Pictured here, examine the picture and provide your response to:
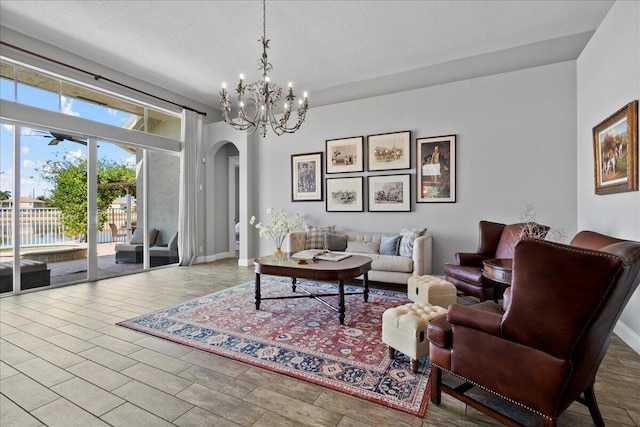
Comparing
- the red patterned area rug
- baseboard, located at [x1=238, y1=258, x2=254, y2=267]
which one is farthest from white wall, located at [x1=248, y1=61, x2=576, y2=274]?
baseboard, located at [x1=238, y1=258, x2=254, y2=267]

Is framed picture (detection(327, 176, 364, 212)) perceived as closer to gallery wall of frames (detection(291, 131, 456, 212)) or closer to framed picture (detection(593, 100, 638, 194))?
gallery wall of frames (detection(291, 131, 456, 212))

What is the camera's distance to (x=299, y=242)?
5.21 m

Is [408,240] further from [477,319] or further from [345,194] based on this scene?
[477,319]

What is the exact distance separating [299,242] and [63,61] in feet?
15.0

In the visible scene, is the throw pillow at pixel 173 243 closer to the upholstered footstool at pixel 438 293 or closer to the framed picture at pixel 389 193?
the framed picture at pixel 389 193

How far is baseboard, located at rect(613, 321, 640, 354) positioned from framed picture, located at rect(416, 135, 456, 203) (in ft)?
8.24

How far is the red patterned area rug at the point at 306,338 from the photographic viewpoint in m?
2.14

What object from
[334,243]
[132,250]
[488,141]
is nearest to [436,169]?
[488,141]

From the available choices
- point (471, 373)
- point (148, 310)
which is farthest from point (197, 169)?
point (471, 373)

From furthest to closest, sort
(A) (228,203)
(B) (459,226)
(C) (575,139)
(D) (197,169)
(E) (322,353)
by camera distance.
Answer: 1. (A) (228,203)
2. (D) (197,169)
3. (B) (459,226)
4. (C) (575,139)
5. (E) (322,353)

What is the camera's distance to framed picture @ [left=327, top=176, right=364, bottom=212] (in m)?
5.78

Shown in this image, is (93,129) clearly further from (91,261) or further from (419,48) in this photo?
(419,48)

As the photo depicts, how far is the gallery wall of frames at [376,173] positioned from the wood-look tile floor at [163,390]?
299 centimetres

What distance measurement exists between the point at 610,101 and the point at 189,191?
6.81m
